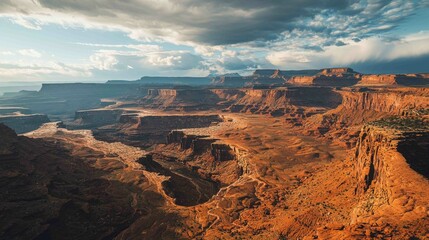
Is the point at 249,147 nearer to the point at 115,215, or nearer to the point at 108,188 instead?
the point at 108,188

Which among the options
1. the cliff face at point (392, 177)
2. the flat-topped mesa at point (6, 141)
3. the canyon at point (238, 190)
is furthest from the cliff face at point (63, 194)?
the cliff face at point (392, 177)

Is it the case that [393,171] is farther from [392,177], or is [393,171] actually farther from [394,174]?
[392,177]

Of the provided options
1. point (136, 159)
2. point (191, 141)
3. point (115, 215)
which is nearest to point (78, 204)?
point (115, 215)

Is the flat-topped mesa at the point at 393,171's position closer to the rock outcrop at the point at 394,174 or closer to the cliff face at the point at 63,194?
the rock outcrop at the point at 394,174

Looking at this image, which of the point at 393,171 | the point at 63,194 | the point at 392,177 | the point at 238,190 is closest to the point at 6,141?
the point at 63,194

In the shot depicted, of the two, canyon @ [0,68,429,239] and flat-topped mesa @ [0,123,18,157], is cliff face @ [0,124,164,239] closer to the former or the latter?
flat-topped mesa @ [0,123,18,157]

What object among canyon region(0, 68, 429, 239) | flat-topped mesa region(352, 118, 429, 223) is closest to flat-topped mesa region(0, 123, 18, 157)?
canyon region(0, 68, 429, 239)

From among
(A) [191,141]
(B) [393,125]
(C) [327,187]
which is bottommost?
(A) [191,141]
